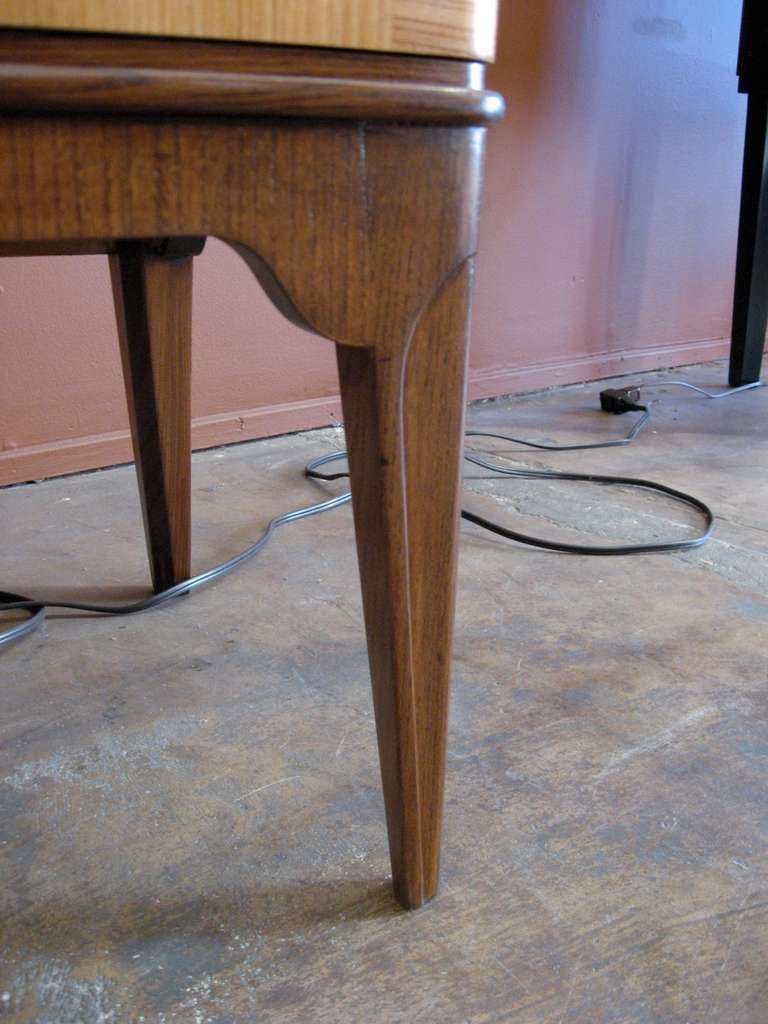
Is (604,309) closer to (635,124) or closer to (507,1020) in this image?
(635,124)

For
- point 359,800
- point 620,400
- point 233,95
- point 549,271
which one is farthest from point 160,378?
point 549,271

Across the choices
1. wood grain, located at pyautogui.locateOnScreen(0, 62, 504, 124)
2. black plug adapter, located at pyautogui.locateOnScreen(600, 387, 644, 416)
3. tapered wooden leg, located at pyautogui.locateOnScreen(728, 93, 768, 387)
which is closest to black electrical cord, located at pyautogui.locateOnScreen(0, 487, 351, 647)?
wood grain, located at pyautogui.locateOnScreen(0, 62, 504, 124)

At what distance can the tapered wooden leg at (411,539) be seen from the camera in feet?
1.61

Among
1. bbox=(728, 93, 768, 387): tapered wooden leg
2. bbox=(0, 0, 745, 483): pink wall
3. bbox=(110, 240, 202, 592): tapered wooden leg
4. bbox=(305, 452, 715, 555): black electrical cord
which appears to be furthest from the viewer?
bbox=(728, 93, 768, 387): tapered wooden leg

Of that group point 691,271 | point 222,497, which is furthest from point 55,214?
point 691,271

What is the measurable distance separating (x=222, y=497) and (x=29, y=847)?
0.79 m

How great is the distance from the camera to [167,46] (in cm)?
38

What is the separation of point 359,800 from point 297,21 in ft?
1.68

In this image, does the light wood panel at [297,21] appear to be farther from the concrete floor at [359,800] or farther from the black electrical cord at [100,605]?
the black electrical cord at [100,605]

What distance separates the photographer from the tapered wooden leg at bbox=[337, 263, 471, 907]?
49cm

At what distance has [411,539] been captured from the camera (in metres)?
0.52

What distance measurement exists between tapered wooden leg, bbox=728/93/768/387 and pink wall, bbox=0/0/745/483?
0.99 feet

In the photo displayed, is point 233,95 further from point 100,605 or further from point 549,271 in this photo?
point 549,271

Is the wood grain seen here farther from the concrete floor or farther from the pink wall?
the pink wall
